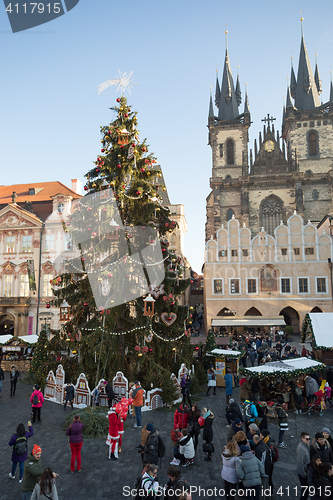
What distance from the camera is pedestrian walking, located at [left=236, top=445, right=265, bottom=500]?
21.2 ft

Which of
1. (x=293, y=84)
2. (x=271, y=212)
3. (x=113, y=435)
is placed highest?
(x=293, y=84)

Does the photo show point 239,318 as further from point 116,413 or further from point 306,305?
point 116,413

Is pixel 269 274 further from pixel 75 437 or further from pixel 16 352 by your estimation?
pixel 75 437

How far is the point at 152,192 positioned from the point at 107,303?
4893mm

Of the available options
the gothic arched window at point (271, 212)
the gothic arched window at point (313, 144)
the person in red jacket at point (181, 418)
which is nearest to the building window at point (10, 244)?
the person in red jacket at point (181, 418)

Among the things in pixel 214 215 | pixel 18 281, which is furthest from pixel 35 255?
pixel 214 215

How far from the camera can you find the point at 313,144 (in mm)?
55188

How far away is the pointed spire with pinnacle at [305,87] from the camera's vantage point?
57000mm

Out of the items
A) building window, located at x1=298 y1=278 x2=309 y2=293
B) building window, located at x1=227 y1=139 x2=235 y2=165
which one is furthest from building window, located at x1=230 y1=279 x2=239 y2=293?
building window, located at x1=227 y1=139 x2=235 y2=165

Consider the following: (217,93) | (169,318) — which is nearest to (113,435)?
(169,318)

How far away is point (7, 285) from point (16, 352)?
32.9ft

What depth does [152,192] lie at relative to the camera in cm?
1528

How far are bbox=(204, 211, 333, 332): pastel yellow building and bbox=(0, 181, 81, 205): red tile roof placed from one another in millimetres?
15732

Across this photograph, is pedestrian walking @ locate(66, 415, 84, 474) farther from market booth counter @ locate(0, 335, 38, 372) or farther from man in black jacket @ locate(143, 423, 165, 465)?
market booth counter @ locate(0, 335, 38, 372)
